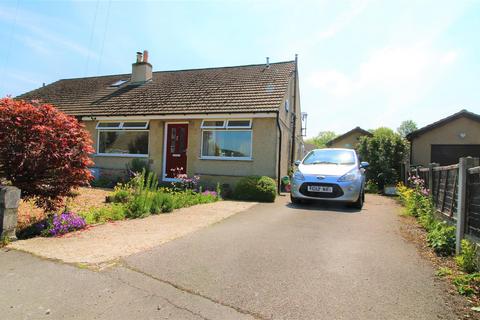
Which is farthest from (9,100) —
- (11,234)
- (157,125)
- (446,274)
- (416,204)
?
(416,204)

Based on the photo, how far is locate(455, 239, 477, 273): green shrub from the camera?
375 centimetres

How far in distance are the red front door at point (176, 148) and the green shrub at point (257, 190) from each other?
135 inches

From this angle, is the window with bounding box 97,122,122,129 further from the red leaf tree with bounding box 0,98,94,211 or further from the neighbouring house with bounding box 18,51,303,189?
the red leaf tree with bounding box 0,98,94,211

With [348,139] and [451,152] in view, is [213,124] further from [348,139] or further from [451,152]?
[348,139]

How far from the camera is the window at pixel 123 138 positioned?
1355 cm

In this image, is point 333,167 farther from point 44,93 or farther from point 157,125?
point 44,93

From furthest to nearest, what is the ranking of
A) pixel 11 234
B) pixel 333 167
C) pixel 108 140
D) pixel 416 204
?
pixel 108 140
pixel 333 167
pixel 416 204
pixel 11 234

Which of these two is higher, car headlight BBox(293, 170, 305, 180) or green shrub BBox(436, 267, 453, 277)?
car headlight BBox(293, 170, 305, 180)

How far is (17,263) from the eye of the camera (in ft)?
12.5

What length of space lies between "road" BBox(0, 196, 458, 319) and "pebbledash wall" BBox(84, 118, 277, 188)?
644 centimetres

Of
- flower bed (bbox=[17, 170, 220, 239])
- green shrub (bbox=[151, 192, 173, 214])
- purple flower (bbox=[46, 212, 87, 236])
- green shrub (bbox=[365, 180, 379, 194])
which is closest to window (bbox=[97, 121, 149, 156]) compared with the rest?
flower bed (bbox=[17, 170, 220, 239])

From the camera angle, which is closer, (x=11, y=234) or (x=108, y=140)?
(x=11, y=234)

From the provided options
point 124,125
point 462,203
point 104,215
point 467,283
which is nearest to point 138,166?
point 124,125

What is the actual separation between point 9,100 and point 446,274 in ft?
22.4
